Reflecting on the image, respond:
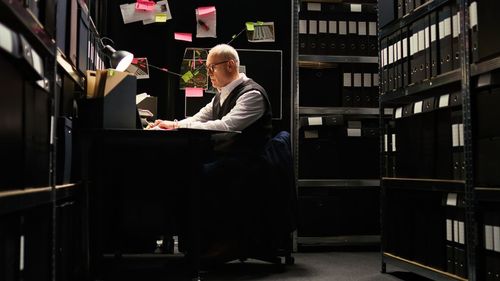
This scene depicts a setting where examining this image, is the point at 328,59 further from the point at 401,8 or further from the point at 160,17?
the point at 160,17

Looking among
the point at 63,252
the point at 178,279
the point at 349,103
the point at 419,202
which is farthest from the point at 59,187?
the point at 349,103

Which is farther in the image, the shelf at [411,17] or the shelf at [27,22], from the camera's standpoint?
the shelf at [411,17]

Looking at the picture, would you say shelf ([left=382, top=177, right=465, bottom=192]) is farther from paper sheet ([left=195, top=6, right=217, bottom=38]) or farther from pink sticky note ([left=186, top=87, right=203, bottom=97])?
paper sheet ([left=195, top=6, right=217, bottom=38])

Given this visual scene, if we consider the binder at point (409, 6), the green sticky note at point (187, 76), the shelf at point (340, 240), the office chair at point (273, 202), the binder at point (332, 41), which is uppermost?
the binder at point (332, 41)

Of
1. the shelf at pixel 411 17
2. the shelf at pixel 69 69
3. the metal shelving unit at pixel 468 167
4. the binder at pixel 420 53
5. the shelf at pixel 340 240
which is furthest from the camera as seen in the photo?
the shelf at pixel 340 240

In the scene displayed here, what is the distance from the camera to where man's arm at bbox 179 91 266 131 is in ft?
9.16

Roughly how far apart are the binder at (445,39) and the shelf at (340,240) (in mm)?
1671

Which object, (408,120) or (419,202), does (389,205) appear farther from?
(408,120)

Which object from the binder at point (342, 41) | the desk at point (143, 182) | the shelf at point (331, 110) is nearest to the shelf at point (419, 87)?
the shelf at point (331, 110)

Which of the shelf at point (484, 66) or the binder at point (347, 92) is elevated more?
the binder at point (347, 92)

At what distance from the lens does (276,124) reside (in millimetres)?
3807

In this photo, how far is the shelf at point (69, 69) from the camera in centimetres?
183

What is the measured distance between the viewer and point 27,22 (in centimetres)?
128

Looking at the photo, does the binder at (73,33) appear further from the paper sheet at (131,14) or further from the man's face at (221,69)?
the paper sheet at (131,14)
